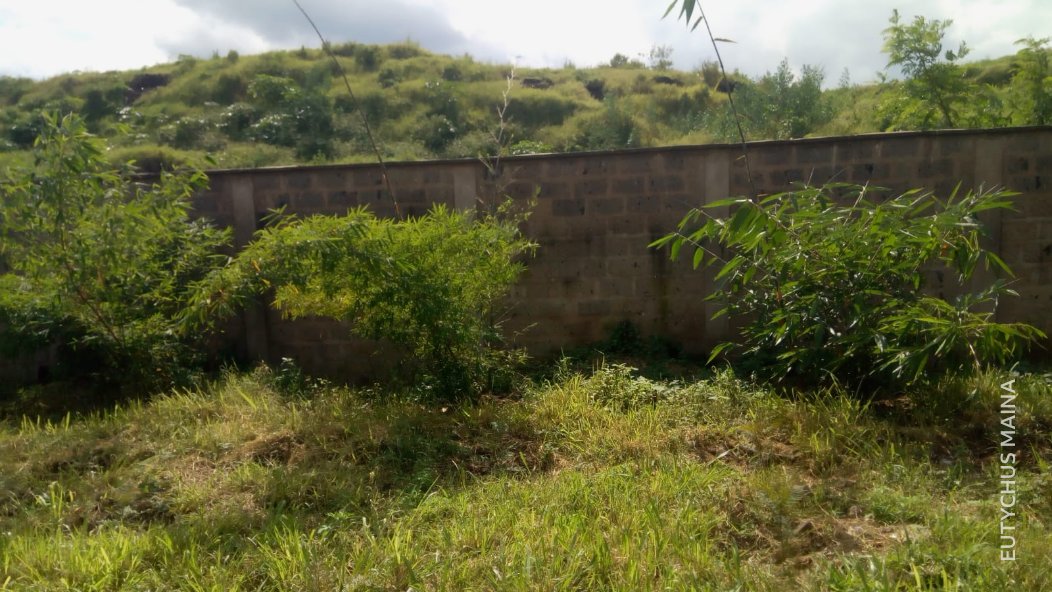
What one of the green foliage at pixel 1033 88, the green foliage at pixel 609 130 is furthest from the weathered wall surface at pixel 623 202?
the green foliage at pixel 609 130

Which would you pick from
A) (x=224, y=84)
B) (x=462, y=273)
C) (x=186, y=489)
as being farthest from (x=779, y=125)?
(x=224, y=84)

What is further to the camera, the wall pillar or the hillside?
the hillside

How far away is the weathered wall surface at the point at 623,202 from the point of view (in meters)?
5.98

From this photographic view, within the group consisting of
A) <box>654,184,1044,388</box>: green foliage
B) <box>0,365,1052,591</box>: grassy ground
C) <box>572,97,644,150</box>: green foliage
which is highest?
<box>572,97,644,150</box>: green foliage

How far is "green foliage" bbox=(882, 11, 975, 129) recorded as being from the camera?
877 cm

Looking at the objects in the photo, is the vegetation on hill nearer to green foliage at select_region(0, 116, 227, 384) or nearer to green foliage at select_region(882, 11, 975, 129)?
green foliage at select_region(882, 11, 975, 129)

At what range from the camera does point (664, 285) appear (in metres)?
6.43

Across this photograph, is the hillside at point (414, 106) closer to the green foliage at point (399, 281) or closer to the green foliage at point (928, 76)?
the green foliage at point (928, 76)

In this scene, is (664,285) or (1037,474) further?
(664,285)

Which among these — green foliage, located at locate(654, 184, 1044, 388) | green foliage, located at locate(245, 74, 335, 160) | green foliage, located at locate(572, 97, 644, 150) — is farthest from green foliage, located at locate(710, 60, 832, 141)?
green foliage, located at locate(245, 74, 335, 160)

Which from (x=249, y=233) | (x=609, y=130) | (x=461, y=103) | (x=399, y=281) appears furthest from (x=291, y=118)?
(x=399, y=281)

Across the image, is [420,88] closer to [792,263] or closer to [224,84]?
[224,84]

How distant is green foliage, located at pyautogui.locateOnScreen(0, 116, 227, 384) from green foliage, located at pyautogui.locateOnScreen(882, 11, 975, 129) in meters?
8.07

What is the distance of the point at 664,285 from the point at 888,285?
86.9 inches
